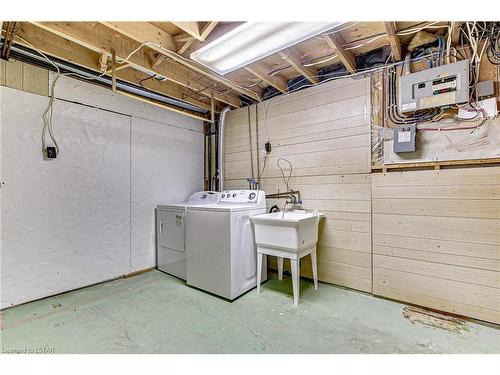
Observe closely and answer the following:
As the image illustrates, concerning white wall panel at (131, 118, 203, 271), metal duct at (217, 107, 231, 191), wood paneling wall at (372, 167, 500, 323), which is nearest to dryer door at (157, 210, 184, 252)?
white wall panel at (131, 118, 203, 271)

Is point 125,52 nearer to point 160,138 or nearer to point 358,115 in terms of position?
point 160,138

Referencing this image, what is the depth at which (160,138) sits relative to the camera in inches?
133

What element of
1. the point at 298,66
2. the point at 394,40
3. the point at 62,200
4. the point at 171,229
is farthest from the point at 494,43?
the point at 62,200

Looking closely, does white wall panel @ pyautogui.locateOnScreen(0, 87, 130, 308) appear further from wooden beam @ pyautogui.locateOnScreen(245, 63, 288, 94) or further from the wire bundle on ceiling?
the wire bundle on ceiling

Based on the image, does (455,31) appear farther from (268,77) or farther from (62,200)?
(62,200)

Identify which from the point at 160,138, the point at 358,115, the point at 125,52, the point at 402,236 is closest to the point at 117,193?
the point at 160,138

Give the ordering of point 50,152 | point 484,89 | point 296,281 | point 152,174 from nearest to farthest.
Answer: point 484,89 → point 296,281 → point 50,152 → point 152,174

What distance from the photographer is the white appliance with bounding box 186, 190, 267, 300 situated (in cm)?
238

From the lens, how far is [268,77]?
8.96 ft

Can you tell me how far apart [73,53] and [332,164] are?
289 cm

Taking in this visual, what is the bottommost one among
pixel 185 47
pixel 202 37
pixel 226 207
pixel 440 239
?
pixel 440 239

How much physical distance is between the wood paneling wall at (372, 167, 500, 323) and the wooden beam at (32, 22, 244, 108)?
243cm

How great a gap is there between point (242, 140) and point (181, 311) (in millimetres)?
2318

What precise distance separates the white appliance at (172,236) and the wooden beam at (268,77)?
5.22 feet
